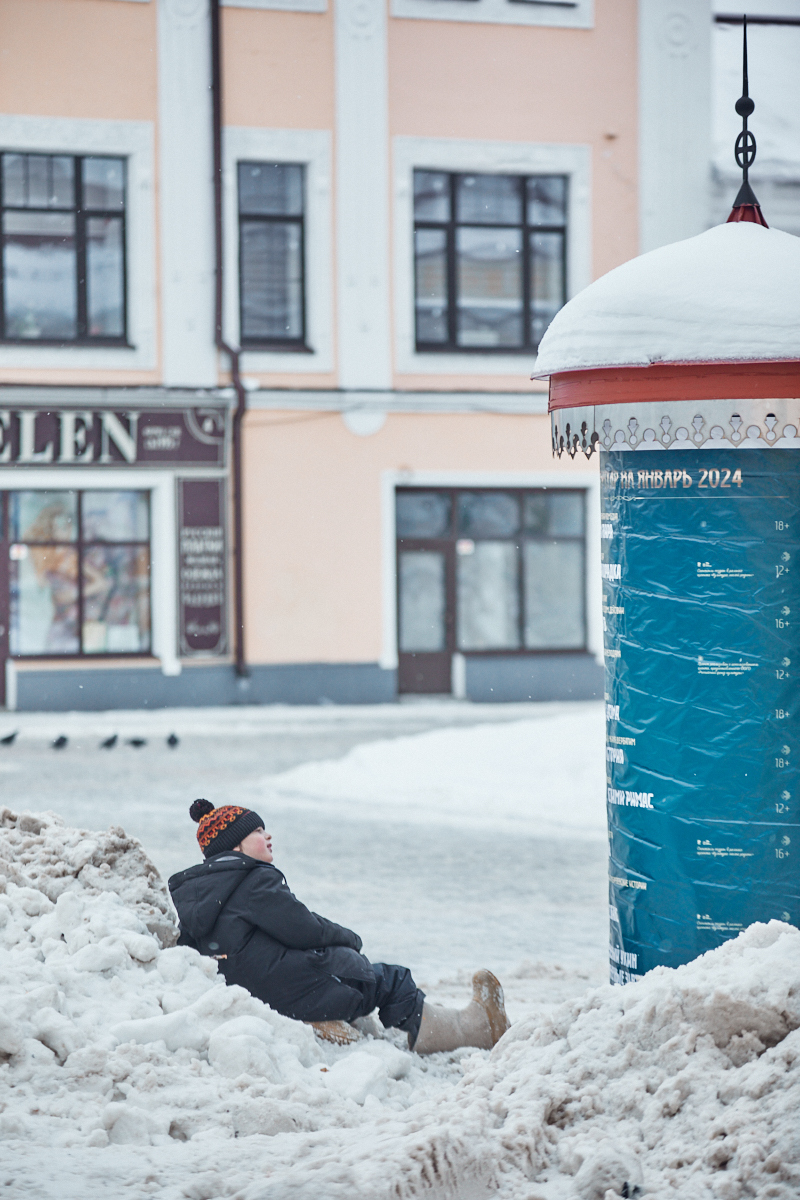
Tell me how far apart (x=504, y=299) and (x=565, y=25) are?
3654mm

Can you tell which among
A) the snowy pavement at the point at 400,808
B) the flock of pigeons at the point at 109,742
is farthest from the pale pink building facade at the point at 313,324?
the flock of pigeons at the point at 109,742

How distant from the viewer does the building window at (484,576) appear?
19.8 meters

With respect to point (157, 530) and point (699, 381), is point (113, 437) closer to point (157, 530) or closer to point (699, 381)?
point (157, 530)

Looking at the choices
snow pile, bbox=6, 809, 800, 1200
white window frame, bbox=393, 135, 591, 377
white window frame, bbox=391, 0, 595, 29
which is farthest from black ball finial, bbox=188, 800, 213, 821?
white window frame, bbox=391, 0, 595, 29

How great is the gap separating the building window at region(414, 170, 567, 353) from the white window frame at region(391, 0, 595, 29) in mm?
A: 1970

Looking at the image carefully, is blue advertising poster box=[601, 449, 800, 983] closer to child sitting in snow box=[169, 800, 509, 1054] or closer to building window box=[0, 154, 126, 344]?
child sitting in snow box=[169, 800, 509, 1054]

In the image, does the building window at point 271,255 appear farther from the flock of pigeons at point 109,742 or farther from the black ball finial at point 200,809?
the black ball finial at point 200,809

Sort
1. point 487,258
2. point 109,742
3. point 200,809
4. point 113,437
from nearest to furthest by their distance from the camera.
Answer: point 200,809 < point 109,742 < point 113,437 < point 487,258

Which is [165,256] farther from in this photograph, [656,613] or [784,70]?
[656,613]

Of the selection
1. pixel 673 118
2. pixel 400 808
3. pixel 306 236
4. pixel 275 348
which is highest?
pixel 673 118

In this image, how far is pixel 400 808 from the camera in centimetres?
1180

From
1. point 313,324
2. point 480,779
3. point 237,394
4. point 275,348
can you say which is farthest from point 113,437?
point 480,779

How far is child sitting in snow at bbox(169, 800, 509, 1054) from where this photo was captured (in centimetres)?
507

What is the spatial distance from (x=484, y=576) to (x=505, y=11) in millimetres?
7447
